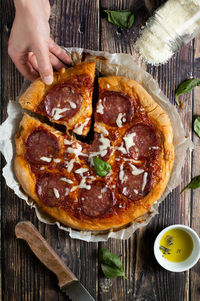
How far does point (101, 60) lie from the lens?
10.2ft

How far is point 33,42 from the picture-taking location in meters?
2.64

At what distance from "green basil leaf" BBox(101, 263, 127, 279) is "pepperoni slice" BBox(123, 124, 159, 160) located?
110cm

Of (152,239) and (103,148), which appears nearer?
(103,148)

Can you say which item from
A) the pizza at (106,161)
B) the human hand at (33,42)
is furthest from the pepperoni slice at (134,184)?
the human hand at (33,42)

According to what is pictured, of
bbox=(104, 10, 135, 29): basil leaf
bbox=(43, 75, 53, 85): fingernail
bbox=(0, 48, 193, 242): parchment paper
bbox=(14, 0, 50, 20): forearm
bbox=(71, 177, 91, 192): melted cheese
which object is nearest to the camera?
bbox=(14, 0, 50, 20): forearm

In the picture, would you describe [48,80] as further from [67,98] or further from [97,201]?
[97,201]

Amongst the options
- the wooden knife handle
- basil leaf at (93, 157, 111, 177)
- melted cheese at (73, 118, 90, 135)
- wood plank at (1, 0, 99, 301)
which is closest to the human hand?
wood plank at (1, 0, 99, 301)

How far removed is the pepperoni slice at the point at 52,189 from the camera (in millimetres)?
2961

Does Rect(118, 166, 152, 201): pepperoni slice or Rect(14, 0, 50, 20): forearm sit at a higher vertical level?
Rect(14, 0, 50, 20): forearm

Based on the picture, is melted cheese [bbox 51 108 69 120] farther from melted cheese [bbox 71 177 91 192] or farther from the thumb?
melted cheese [bbox 71 177 91 192]

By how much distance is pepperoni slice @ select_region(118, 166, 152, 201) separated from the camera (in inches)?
114

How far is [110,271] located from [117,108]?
1.53 metres

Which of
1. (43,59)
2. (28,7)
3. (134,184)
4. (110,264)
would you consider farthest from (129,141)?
(28,7)

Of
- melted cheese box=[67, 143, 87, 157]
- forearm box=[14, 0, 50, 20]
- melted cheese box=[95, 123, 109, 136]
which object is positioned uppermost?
forearm box=[14, 0, 50, 20]
